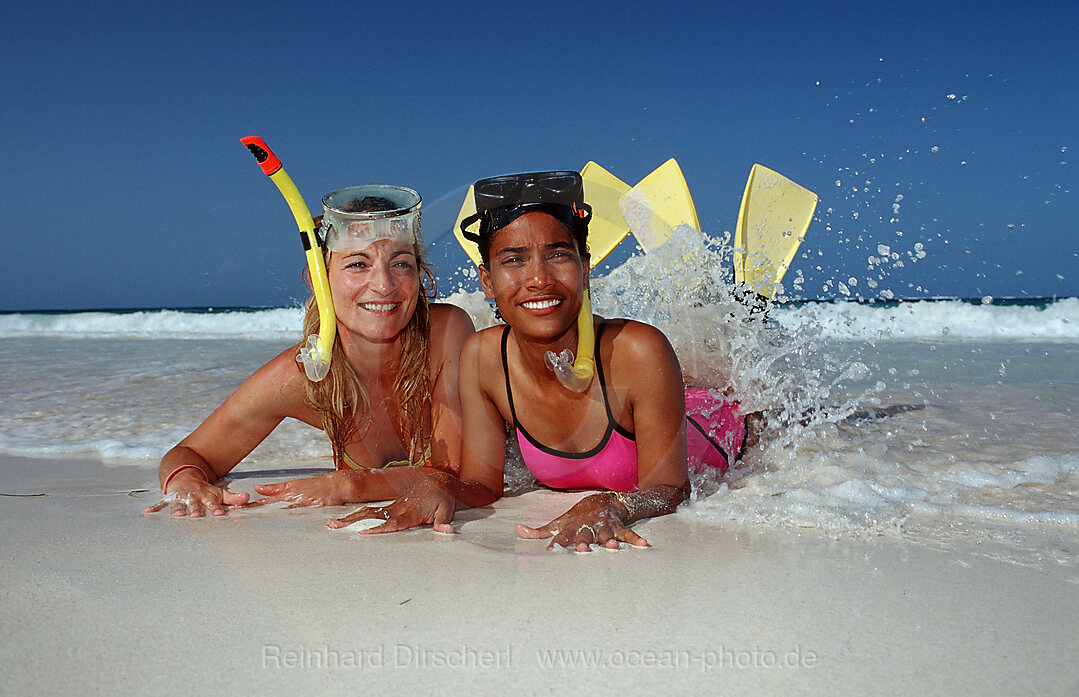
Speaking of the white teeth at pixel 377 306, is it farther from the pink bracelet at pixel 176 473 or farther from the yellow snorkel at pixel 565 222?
the pink bracelet at pixel 176 473

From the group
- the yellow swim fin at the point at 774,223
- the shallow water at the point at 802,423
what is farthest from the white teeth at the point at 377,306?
the yellow swim fin at the point at 774,223

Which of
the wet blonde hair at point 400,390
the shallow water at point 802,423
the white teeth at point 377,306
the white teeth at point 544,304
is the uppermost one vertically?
the white teeth at point 377,306

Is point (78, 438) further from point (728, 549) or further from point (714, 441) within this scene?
point (728, 549)

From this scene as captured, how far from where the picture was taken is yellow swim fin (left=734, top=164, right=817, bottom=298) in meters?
4.44

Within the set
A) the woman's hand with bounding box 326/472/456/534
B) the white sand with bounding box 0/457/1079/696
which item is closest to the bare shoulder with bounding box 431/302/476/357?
the woman's hand with bounding box 326/472/456/534

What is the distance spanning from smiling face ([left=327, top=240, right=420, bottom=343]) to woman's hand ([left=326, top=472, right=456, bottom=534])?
0.67m

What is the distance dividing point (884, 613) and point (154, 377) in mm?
6534

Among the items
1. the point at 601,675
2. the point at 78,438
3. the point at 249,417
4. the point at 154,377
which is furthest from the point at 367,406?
the point at 154,377

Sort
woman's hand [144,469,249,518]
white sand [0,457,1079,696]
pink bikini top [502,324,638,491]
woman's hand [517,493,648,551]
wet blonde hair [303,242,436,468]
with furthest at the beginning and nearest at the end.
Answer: wet blonde hair [303,242,436,468], pink bikini top [502,324,638,491], woman's hand [144,469,249,518], woman's hand [517,493,648,551], white sand [0,457,1079,696]

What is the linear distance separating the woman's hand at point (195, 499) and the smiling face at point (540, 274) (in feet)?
3.87

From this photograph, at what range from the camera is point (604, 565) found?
2.01 meters

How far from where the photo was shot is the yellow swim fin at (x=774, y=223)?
4.44 meters

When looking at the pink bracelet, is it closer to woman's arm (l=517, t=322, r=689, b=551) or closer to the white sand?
the white sand

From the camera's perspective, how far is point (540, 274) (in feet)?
8.08
